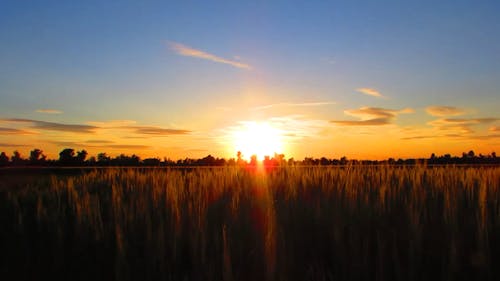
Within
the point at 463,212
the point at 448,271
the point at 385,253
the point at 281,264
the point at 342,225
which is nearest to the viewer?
the point at 448,271

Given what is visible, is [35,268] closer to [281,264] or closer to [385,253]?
[281,264]

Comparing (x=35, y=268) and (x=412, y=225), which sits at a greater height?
(x=412, y=225)

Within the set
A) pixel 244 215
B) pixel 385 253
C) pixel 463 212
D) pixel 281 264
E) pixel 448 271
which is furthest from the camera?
pixel 244 215

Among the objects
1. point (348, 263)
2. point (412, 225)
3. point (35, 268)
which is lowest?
point (35, 268)

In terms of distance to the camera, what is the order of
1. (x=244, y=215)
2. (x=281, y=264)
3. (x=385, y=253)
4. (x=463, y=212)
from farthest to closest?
(x=244, y=215) < (x=463, y=212) < (x=385, y=253) < (x=281, y=264)

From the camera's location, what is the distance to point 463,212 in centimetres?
265

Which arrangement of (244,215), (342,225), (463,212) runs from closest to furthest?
(342,225) → (463,212) → (244,215)

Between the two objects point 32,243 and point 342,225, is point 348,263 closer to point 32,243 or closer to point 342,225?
point 342,225

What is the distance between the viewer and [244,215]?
2.84 metres

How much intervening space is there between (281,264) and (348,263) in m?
0.34

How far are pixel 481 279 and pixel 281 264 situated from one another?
2.97 feet

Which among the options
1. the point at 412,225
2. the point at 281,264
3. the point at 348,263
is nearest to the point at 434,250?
the point at 412,225

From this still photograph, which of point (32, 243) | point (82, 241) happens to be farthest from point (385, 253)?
point (32, 243)

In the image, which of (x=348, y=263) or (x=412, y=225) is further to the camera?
(x=412, y=225)
